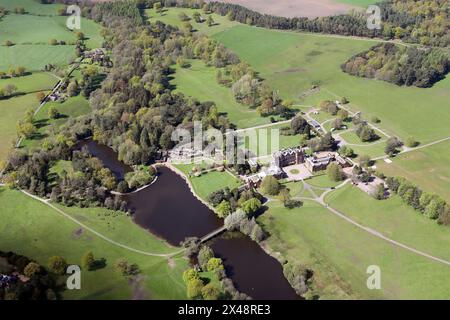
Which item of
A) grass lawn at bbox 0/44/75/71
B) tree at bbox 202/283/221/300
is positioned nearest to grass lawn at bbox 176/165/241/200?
tree at bbox 202/283/221/300

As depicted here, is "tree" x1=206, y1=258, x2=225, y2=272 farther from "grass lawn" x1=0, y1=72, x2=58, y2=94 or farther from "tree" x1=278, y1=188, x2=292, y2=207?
"grass lawn" x1=0, y1=72, x2=58, y2=94

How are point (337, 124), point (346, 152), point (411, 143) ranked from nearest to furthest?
point (346, 152), point (411, 143), point (337, 124)

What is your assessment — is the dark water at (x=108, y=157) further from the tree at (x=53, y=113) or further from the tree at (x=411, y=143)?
the tree at (x=411, y=143)

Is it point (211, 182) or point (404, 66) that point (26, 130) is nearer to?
point (211, 182)

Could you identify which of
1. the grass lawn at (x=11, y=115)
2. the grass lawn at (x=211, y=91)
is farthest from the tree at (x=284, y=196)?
the grass lawn at (x=11, y=115)

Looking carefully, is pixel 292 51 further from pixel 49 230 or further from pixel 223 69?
pixel 49 230

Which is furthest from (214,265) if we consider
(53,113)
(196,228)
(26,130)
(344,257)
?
(53,113)

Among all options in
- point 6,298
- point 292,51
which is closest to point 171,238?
point 6,298
